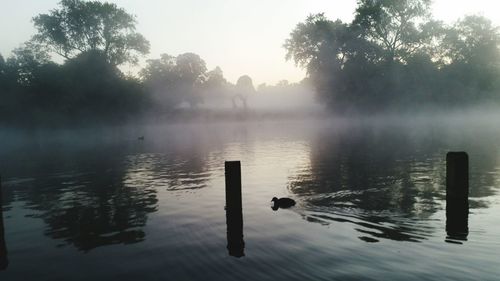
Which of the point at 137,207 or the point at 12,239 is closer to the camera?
the point at 12,239

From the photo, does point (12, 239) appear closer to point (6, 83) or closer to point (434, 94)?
point (6, 83)

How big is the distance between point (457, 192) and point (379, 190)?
5450 millimetres

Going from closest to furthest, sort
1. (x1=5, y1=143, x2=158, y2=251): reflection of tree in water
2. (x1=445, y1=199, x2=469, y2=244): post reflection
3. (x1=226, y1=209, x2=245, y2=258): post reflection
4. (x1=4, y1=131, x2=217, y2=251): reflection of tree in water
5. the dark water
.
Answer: the dark water, (x1=226, y1=209, x2=245, y2=258): post reflection, (x1=445, y1=199, x2=469, y2=244): post reflection, (x1=5, y1=143, x2=158, y2=251): reflection of tree in water, (x1=4, y1=131, x2=217, y2=251): reflection of tree in water

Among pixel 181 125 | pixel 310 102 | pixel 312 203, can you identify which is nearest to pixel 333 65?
pixel 310 102

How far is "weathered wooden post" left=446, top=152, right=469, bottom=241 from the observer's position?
33.1 feet

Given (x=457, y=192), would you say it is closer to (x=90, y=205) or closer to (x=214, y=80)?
(x=90, y=205)

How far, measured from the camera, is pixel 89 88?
234 feet

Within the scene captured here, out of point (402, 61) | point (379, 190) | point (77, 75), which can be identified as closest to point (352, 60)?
point (402, 61)

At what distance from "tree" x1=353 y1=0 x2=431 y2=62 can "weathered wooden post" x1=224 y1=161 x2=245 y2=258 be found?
78.2 metres

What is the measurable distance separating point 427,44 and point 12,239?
287ft

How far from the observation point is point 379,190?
1587 cm

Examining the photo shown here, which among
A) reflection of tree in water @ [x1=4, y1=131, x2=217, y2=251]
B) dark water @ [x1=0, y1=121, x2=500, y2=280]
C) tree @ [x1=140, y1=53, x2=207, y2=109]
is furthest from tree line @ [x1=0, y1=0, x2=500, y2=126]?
dark water @ [x1=0, y1=121, x2=500, y2=280]

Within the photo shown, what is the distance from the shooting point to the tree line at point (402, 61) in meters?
78.7

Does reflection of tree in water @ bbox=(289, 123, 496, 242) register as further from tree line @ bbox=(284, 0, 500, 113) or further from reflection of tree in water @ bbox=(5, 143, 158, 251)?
tree line @ bbox=(284, 0, 500, 113)
